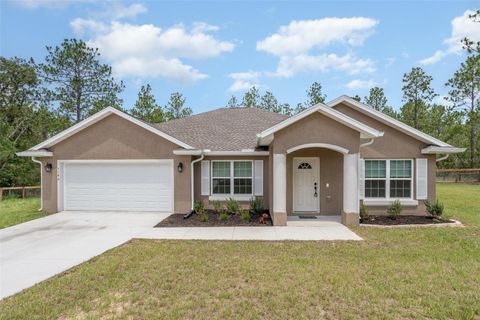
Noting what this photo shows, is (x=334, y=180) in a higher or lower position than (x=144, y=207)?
higher

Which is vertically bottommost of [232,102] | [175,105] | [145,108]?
[145,108]

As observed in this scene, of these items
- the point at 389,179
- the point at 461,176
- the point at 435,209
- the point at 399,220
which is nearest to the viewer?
the point at 399,220

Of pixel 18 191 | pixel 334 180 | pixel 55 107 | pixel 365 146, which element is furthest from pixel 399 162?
pixel 55 107

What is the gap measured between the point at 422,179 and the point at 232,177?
26.7 feet

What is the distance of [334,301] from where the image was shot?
15.4 feet

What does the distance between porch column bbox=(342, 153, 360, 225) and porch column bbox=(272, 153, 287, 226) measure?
2.29 m

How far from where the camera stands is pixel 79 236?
350 inches

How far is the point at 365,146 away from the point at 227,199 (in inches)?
253

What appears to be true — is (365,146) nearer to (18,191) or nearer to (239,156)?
→ (239,156)

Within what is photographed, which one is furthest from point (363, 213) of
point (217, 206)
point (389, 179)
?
point (217, 206)

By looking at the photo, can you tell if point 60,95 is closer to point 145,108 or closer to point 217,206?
point 145,108

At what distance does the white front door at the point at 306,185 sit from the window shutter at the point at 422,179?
163 inches

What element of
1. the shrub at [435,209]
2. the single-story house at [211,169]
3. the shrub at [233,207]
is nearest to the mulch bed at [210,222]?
the shrub at [233,207]

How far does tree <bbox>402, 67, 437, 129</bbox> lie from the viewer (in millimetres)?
34344
